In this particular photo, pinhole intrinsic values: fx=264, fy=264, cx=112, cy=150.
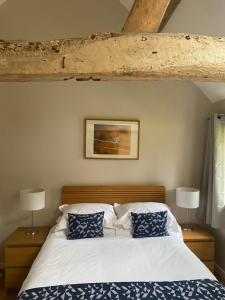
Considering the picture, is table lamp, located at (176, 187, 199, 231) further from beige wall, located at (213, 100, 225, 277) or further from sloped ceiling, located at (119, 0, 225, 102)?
sloped ceiling, located at (119, 0, 225, 102)

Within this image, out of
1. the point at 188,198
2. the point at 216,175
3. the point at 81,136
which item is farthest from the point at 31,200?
the point at 216,175

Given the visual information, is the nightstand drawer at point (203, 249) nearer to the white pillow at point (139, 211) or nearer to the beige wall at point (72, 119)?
the white pillow at point (139, 211)

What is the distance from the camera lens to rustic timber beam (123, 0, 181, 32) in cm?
197

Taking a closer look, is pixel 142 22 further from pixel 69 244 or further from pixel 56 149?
pixel 69 244

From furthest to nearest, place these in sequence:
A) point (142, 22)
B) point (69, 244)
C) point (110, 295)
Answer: point (69, 244), point (142, 22), point (110, 295)

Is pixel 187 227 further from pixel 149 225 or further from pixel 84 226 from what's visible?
pixel 84 226

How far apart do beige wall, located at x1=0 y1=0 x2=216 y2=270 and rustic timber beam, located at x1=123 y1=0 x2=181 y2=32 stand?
1122mm

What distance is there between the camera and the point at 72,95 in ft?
10.8

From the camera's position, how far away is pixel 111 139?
131 inches

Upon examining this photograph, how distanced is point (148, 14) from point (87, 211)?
2.03 metres

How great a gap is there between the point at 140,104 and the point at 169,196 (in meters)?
1.26

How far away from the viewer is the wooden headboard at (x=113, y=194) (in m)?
3.25

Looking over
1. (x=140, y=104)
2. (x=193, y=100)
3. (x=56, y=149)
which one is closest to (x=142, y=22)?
(x=140, y=104)

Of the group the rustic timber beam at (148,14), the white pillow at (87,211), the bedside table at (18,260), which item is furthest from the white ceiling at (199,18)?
the bedside table at (18,260)
